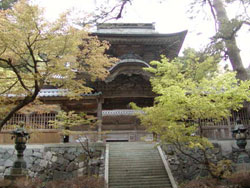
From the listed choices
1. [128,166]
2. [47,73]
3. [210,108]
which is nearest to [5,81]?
[47,73]

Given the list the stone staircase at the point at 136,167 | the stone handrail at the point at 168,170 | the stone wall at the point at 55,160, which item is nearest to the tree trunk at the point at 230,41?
the stone handrail at the point at 168,170

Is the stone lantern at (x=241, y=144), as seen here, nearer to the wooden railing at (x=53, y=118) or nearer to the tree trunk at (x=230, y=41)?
the wooden railing at (x=53, y=118)

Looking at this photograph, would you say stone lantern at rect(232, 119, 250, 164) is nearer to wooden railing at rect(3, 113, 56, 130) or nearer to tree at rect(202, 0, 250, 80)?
tree at rect(202, 0, 250, 80)

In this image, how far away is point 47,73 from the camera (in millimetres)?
8305

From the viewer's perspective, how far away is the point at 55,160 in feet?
41.3

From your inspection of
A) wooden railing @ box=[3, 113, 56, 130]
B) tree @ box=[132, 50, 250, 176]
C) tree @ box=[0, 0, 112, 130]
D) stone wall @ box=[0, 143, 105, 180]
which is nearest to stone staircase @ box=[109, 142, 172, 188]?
stone wall @ box=[0, 143, 105, 180]

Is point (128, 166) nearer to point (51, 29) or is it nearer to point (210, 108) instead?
point (210, 108)

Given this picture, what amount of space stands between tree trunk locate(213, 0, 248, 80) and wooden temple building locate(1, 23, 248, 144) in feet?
11.5

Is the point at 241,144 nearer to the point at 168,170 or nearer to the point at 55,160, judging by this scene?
the point at 168,170

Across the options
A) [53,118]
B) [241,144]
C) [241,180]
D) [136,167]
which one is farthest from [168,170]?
[53,118]

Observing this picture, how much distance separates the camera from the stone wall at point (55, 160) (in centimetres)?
1214

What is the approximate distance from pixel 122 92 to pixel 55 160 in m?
6.25

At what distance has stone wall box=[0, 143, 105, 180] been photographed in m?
12.1

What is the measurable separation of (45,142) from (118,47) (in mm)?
8922
